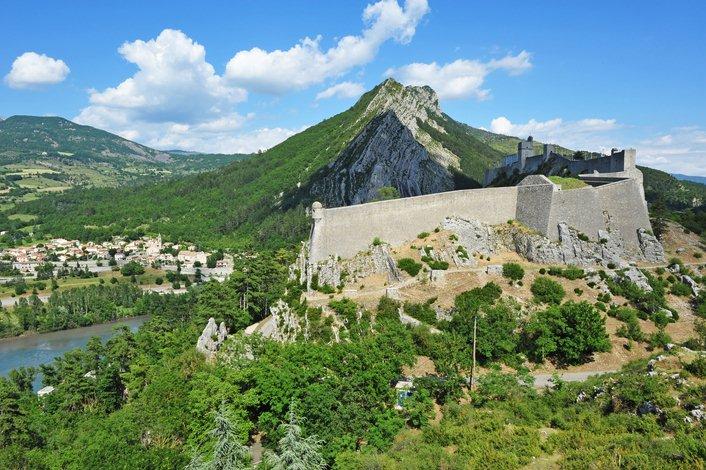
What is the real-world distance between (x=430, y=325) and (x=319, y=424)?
1042cm

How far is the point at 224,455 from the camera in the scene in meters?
17.2

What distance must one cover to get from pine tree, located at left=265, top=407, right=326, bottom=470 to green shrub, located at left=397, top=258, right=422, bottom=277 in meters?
14.9

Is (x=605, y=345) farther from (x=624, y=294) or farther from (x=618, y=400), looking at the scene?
(x=618, y=400)

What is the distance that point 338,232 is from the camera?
32.0 m

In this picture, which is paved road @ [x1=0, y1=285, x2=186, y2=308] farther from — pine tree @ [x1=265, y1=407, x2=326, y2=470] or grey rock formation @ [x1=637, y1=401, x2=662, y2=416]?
grey rock formation @ [x1=637, y1=401, x2=662, y2=416]

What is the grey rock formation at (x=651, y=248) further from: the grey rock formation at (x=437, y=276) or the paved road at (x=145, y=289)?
the paved road at (x=145, y=289)

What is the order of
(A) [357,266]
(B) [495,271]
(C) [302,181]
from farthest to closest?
(C) [302,181]
(A) [357,266]
(B) [495,271]

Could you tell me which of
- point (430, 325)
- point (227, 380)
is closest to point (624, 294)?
point (430, 325)

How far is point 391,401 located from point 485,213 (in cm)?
1785

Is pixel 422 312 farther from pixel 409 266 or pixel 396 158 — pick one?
pixel 396 158

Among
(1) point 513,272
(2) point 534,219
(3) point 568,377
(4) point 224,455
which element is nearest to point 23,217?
(2) point 534,219

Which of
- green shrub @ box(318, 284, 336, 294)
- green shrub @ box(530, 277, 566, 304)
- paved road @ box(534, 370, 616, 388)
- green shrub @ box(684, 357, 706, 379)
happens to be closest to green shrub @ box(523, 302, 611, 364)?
paved road @ box(534, 370, 616, 388)

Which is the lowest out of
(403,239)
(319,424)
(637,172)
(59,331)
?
(59,331)

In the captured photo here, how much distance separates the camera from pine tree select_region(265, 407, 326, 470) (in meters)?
16.1
